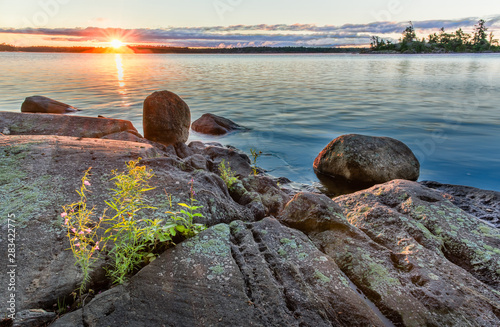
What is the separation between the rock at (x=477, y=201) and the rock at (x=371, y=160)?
109 centimetres

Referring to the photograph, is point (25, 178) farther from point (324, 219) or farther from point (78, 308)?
point (324, 219)

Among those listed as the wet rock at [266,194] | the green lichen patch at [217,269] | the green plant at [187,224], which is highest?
the green plant at [187,224]

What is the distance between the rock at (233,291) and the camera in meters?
2.68

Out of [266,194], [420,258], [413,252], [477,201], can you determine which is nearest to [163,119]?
[266,194]

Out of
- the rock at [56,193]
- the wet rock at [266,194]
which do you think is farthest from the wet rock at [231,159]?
the rock at [56,193]

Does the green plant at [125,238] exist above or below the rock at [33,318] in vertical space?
above

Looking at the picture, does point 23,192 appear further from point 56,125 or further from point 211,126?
point 211,126

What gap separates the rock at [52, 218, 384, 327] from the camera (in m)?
2.68

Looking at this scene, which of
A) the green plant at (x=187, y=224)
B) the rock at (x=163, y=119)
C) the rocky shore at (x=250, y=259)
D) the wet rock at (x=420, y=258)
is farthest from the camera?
the rock at (x=163, y=119)

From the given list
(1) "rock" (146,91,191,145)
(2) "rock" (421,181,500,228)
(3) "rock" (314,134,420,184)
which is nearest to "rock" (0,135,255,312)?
(1) "rock" (146,91,191,145)

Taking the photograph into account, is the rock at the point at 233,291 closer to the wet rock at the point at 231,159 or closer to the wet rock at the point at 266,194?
the wet rock at the point at 266,194

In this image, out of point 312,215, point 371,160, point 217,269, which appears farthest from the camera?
point 371,160

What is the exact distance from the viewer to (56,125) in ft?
27.6

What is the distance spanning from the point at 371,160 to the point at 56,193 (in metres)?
7.38
